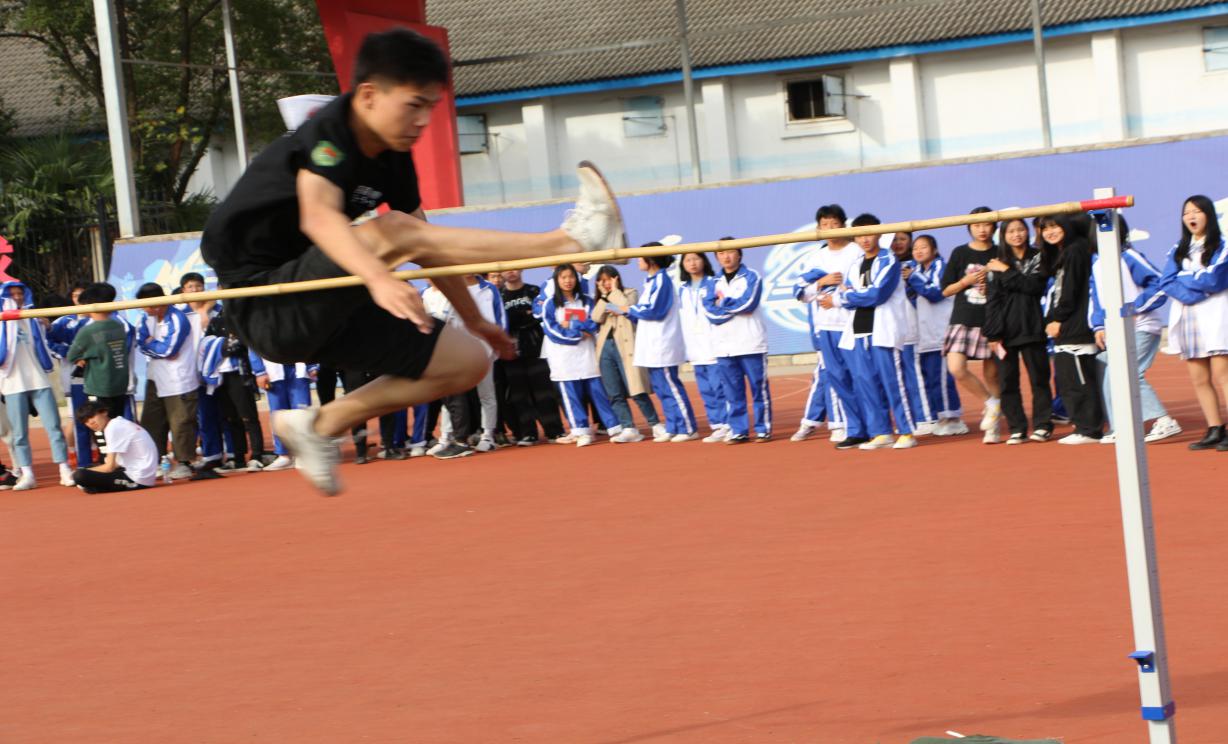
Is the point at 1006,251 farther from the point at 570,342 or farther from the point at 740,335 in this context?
the point at 570,342

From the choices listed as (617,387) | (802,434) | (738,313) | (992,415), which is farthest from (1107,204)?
(617,387)

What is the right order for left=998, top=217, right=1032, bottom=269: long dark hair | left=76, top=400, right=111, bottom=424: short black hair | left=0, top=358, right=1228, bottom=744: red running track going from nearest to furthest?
left=0, top=358, right=1228, bottom=744: red running track < left=998, top=217, right=1032, bottom=269: long dark hair < left=76, top=400, right=111, bottom=424: short black hair

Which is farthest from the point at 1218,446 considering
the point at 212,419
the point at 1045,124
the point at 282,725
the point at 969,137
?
the point at 969,137

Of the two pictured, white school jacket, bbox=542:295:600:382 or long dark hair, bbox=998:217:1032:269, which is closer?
long dark hair, bbox=998:217:1032:269

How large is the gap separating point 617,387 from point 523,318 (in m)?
1.03

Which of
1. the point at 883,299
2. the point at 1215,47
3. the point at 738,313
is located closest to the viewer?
the point at 883,299

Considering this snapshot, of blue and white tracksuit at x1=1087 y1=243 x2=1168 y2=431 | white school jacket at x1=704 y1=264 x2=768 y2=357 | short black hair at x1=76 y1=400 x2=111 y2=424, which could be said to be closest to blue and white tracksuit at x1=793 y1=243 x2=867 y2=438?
white school jacket at x1=704 y1=264 x2=768 y2=357

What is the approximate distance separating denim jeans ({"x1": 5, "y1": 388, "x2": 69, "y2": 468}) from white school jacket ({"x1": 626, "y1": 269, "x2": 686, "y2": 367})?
5059mm

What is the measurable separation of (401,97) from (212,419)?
9.40m

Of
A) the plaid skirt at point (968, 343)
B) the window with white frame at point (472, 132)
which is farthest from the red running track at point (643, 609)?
the window with white frame at point (472, 132)

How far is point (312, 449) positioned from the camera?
477cm

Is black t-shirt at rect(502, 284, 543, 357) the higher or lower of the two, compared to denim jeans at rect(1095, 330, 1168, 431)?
higher

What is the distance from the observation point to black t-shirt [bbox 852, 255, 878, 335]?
418 inches

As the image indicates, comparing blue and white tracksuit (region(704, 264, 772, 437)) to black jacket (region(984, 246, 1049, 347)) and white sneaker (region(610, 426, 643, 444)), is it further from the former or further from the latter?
black jacket (region(984, 246, 1049, 347))
